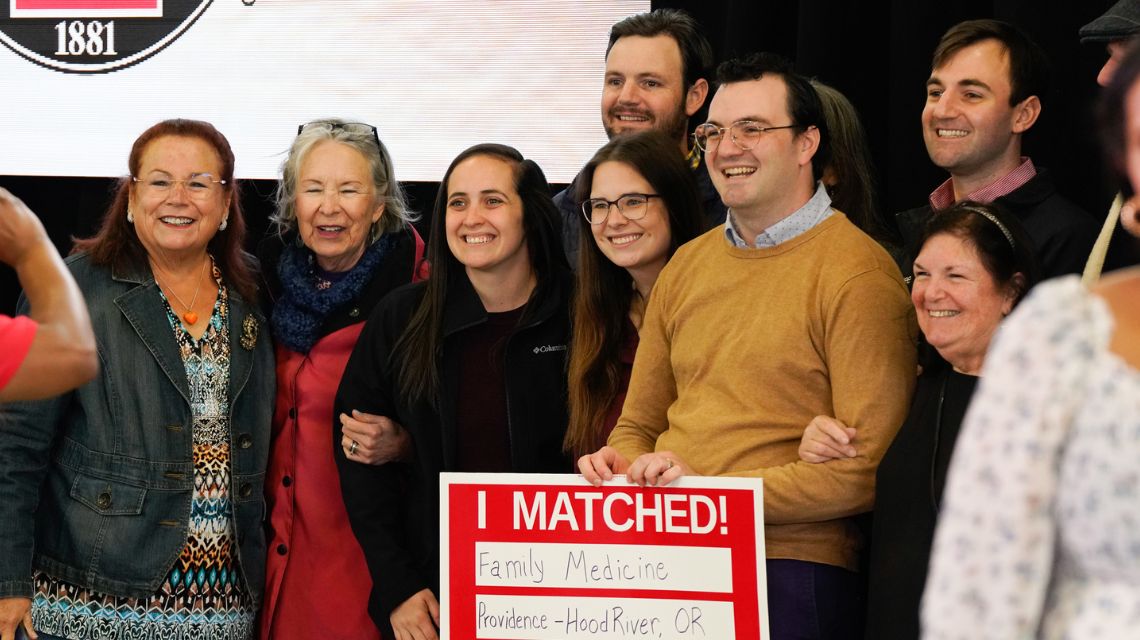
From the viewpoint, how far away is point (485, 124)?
4.15 metres

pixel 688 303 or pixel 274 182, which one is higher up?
pixel 274 182

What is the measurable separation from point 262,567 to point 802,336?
143 centimetres

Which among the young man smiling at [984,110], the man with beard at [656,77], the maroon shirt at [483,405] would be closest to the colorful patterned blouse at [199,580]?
the maroon shirt at [483,405]

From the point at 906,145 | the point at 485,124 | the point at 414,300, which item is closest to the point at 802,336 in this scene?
the point at 414,300

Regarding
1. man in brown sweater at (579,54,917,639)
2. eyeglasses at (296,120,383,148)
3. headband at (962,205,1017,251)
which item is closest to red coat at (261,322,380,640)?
eyeglasses at (296,120,383,148)

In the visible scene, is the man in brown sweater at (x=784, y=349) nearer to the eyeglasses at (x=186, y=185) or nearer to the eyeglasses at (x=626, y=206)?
the eyeglasses at (x=626, y=206)

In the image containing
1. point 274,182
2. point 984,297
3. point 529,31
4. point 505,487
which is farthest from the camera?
point 274,182

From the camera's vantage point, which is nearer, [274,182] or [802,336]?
[802,336]

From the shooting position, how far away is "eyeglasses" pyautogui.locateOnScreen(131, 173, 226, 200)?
300 cm

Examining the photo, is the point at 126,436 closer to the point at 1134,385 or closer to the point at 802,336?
the point at 802,336

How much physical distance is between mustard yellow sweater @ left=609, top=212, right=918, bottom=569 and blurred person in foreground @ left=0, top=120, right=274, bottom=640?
109 cm

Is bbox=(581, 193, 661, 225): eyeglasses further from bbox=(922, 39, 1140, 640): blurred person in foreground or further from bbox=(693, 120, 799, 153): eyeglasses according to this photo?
bbox=(922, 39, 1140, 640): blurred person in foreground

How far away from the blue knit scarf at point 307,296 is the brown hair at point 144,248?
0.27 feet

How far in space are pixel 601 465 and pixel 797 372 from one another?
398 millimetres
